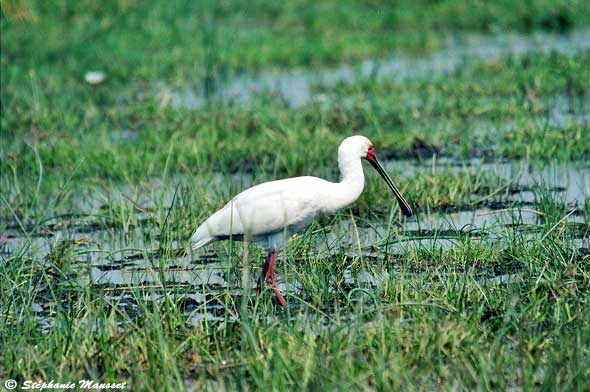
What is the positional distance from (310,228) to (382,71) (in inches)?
239

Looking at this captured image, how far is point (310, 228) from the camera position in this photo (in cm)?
664

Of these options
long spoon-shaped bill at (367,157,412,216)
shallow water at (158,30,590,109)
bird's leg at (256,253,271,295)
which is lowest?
bird's leg at (256,253,271,295)

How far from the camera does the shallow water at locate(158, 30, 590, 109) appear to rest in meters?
11.5

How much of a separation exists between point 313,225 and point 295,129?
3.17 m

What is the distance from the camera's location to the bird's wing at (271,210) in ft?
20.5

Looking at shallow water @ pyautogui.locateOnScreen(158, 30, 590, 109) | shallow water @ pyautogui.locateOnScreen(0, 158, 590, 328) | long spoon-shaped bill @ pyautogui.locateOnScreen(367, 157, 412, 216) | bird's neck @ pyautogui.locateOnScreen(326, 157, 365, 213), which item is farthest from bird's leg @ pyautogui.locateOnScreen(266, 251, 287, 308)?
shallow water @ pyautogui.locateOnScreen(158, 30, 590, 109)

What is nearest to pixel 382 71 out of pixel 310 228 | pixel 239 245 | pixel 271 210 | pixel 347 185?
pixel 239 245

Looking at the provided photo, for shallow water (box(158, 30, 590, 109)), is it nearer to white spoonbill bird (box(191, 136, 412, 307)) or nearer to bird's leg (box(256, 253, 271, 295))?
white spoonbill bird (box(191, 136, 412, 307))


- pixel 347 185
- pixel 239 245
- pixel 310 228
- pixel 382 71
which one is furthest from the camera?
pixel 382 71

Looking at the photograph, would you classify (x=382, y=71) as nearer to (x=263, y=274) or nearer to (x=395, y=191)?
(x=395, y=191)

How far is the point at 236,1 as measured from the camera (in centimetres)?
1669

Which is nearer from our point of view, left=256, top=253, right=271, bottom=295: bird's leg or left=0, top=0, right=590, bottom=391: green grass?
left=0, top=0, right=590, bottom=391: green grass

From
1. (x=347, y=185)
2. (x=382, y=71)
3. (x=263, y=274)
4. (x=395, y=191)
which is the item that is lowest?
(x=263, y=274)

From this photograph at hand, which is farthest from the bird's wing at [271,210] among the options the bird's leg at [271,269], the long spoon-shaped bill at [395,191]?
the long spoon-shaped bill at [395,191]
